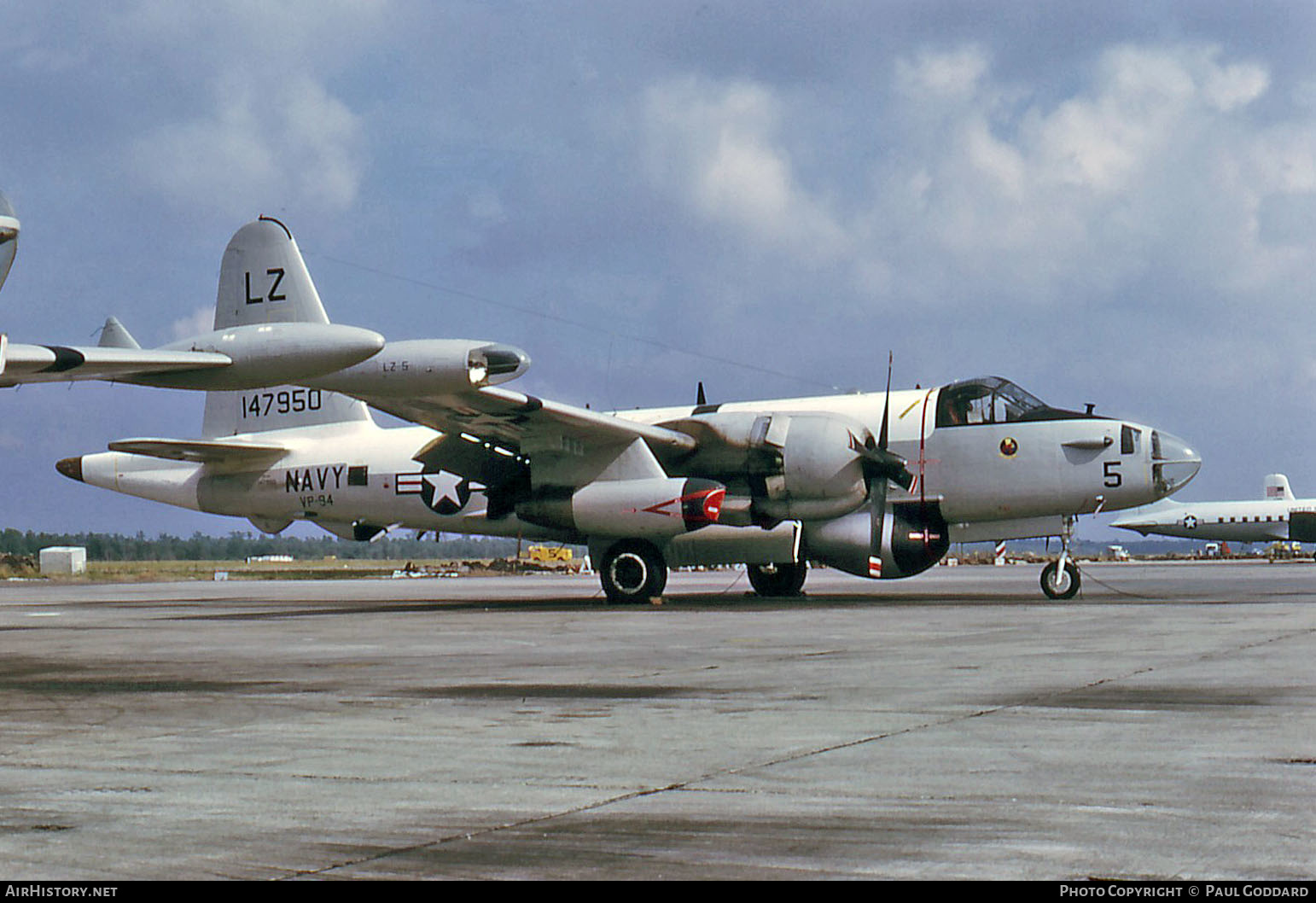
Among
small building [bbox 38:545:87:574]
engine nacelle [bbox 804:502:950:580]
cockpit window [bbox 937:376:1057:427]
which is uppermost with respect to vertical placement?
cockpit window [bbox 937:376:1057:427]

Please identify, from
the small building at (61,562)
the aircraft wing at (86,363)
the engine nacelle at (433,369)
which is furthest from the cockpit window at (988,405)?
the small building at (61,562)

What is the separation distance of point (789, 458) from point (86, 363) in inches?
594

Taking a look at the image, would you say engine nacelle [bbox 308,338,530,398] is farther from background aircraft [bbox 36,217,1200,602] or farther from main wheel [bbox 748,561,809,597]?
main wheel [bbox 748,561,809,597]

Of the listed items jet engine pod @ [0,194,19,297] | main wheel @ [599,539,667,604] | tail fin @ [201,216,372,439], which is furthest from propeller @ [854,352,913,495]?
jet engine pod @ [0,194,19,297]

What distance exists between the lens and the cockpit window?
82.7 ft

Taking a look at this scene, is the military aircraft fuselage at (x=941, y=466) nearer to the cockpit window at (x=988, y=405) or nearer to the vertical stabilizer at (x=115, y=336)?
the cockpit window at (x=988, y=405)

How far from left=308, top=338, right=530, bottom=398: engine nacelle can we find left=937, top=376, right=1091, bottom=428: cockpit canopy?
10630 mm

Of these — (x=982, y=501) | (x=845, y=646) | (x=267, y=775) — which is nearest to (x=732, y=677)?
(x=845, y=646)

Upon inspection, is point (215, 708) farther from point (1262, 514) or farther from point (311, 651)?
point (1262, 514)

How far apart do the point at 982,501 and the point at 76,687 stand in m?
17.8

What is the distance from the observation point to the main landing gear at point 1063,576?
25562 millimetres

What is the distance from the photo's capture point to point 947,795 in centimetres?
581

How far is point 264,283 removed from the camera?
2791 centimetres

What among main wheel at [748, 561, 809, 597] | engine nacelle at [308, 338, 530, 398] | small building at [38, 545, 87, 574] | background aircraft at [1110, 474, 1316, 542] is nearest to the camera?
engine nacelle at [308, 338, 530, 398]
